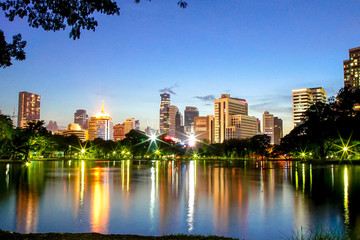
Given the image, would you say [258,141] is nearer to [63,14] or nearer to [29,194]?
[29,194]

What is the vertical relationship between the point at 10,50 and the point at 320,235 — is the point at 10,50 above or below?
above

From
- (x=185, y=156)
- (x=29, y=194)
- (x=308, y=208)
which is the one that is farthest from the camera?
(x=185, y=156)

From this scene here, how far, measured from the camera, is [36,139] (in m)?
103

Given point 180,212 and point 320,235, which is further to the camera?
point 180,212

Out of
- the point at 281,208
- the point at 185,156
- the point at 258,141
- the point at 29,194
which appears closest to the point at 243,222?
the point at 281,208

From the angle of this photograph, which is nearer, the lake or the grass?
the grass

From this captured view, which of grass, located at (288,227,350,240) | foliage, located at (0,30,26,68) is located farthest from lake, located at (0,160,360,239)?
foliage, located at (0,30,26,68)

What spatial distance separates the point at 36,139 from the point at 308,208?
9772cm

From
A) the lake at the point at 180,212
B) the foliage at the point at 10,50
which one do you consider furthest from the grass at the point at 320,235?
the foliage at the point at 10,50

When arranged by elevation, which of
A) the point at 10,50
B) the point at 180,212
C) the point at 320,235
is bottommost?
the point at 180,212

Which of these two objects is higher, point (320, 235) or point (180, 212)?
point (320, 235)

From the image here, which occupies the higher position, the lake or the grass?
the grass

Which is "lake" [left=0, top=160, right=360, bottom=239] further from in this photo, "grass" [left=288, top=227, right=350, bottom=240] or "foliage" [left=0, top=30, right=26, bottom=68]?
"foliage" [left=0, top=30, right=26, bottom=68]

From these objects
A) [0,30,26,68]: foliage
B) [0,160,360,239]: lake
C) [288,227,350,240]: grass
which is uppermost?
[0,30,26,68]: foliage
